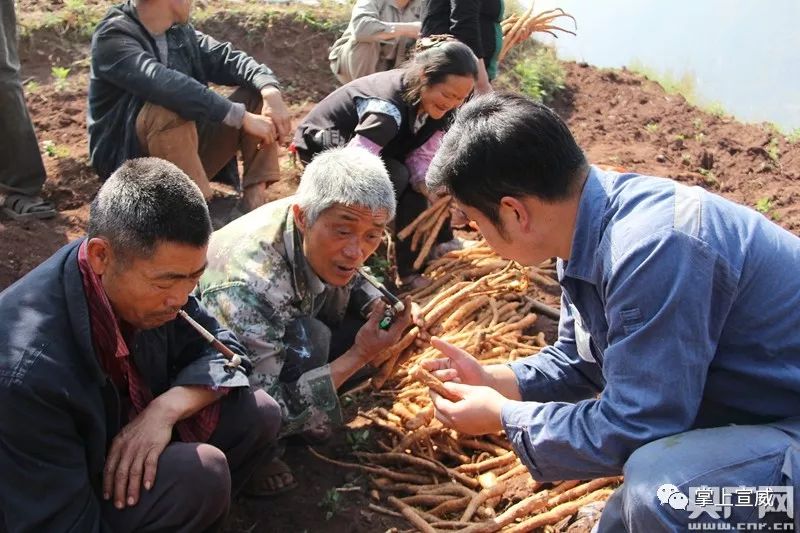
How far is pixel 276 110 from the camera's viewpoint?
4641mm

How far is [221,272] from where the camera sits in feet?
9.52

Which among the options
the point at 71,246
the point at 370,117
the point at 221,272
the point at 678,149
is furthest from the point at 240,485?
the point at 678,149

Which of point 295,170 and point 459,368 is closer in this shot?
point 459,368

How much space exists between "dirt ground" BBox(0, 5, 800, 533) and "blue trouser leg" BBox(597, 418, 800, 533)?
1218mm

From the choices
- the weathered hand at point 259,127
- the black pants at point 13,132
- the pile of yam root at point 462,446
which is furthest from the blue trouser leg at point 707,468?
the black pants at point 13,132

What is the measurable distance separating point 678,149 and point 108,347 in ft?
20.6

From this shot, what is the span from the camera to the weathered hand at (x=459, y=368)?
2.60 meters

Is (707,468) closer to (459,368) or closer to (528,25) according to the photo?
(459,368)

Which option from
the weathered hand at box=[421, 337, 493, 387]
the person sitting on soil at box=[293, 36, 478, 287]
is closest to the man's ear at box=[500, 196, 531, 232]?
the weathered hand at box=[421, 337, 493, 387]

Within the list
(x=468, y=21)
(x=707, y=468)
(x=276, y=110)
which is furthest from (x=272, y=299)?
(x=468, y=21)

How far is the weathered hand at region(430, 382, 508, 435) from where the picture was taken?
2.27 m

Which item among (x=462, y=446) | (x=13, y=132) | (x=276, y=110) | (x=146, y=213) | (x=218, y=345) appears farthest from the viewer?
(x=276, y=110)

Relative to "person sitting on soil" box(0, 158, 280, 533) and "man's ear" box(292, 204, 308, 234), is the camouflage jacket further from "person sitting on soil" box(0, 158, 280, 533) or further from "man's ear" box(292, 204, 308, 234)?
"person sitting on soil" box(0, 158, 280, 533)

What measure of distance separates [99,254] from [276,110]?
267 cm
